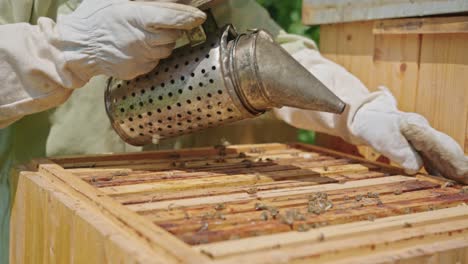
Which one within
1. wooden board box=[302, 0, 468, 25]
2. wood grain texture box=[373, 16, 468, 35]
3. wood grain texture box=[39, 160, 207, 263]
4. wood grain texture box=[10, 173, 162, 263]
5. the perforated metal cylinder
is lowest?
wood grain texture box=[10, 173, 162, 263]

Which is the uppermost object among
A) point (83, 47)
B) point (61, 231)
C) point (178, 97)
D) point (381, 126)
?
point (83, 47)

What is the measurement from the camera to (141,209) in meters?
1.07

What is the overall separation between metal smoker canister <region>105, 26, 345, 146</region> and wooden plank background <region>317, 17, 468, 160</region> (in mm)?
373

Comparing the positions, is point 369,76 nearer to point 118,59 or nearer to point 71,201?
point 118,59

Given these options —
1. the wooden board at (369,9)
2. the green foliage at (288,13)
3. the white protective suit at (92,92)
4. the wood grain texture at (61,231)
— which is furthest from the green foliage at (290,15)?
the wood grain texture at (61,231)

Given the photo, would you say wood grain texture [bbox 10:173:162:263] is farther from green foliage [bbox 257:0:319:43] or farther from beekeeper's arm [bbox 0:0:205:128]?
green foliage [bbox 257:0:319:43]

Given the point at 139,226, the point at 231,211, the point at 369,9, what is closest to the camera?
the point at 139,226

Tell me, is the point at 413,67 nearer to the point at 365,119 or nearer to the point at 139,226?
the point at 365,119

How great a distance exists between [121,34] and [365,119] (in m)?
0.69

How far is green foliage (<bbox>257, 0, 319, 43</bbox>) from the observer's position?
3.70 m

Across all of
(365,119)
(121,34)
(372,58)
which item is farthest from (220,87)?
(372,58)

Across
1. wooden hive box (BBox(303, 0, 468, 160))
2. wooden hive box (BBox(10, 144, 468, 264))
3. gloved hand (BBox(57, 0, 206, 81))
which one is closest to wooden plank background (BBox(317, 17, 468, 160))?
wooden hive box (BBox(303, 0, 468, 160))

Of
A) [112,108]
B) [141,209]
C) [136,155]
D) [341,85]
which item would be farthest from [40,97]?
[341,85]

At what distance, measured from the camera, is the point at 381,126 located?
1.52 m
